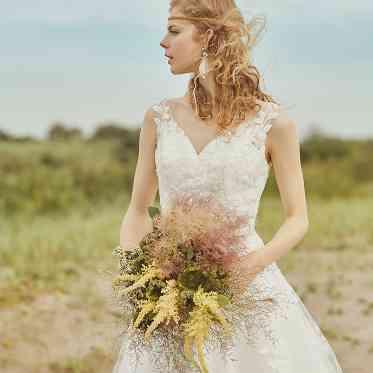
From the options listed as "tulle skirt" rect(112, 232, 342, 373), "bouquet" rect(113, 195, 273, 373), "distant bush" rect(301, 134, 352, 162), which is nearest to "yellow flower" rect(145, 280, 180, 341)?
"bouquet" rect(113, 195, 273, 373)

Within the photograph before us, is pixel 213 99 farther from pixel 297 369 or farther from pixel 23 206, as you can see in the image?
pixel 23 206

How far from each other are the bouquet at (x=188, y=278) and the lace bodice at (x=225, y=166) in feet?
1.50

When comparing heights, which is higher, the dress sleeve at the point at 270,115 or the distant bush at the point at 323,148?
the dress sleeve at the point at 270,115

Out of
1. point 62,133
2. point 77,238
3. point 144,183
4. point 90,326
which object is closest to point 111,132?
point 62,133

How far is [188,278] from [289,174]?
86cm

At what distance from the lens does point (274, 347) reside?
3.62 metres

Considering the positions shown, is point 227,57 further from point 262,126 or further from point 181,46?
point 262,126

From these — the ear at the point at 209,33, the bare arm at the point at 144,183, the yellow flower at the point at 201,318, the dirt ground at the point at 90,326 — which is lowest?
the dirt ground at the point at 90,326

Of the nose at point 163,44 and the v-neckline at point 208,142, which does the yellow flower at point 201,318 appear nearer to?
the v-neckline at point 208,142

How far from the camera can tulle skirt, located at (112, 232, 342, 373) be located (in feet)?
11.6

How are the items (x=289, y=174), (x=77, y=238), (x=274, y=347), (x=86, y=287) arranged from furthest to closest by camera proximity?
(x=77, y=238), (x=86, y=287), (x=274, y=347), (x=289, y=174)

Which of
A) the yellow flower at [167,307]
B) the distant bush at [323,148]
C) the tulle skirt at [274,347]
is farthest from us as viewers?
the distant bush at [323,148]

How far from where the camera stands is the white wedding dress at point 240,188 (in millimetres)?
3520

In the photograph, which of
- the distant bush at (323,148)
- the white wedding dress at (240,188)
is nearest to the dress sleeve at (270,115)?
the white wedding dress at (240,188)
